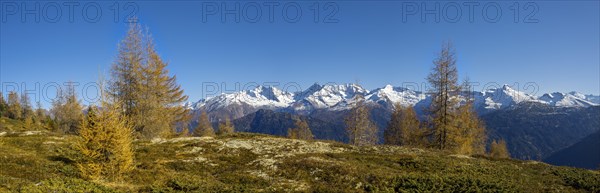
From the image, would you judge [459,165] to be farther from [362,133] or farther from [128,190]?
[362,133]

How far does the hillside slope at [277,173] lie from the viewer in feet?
56.9

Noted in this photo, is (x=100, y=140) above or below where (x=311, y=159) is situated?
above

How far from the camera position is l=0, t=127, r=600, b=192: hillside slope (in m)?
17.3

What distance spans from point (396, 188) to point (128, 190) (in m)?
13.3

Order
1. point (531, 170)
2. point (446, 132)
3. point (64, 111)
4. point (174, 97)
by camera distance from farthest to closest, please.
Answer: point (64, 111) < point (174, 97) < point (446, 132) < point (531, 170)

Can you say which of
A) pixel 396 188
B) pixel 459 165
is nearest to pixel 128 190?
pixel 396 188

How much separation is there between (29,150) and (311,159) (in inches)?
848

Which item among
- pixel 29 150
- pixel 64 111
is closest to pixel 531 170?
pixel 29 150

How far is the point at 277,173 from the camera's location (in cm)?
2192

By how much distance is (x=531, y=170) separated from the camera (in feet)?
80.1

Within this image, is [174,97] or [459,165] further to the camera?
[174,97]

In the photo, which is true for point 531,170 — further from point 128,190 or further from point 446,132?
point 128,190

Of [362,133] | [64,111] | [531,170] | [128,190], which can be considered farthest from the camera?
[64,111]

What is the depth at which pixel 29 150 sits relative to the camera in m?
26.6
